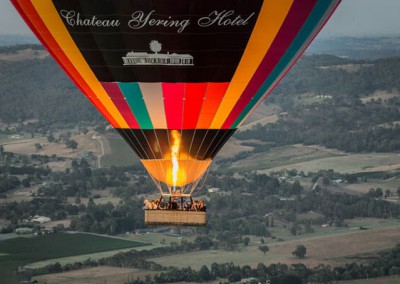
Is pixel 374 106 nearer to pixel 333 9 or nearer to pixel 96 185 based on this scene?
pixel 96 185

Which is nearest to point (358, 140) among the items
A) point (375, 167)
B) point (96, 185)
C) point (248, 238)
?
point (375, 167)

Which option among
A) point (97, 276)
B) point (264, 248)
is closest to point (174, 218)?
point (97, 276)

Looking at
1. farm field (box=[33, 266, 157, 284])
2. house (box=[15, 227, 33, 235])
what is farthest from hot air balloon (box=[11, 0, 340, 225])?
house (box=[15, 227, 33, 235])

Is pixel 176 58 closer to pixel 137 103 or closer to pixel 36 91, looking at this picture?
pixel 137 103

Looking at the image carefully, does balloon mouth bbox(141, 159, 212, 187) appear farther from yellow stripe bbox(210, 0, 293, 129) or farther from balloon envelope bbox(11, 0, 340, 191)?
yellow stripe bbox(210, 0, 293, 129)

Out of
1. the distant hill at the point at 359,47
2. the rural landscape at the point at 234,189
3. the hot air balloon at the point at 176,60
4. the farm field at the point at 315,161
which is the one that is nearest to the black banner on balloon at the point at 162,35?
the hot air balloon at the point at 176,60
